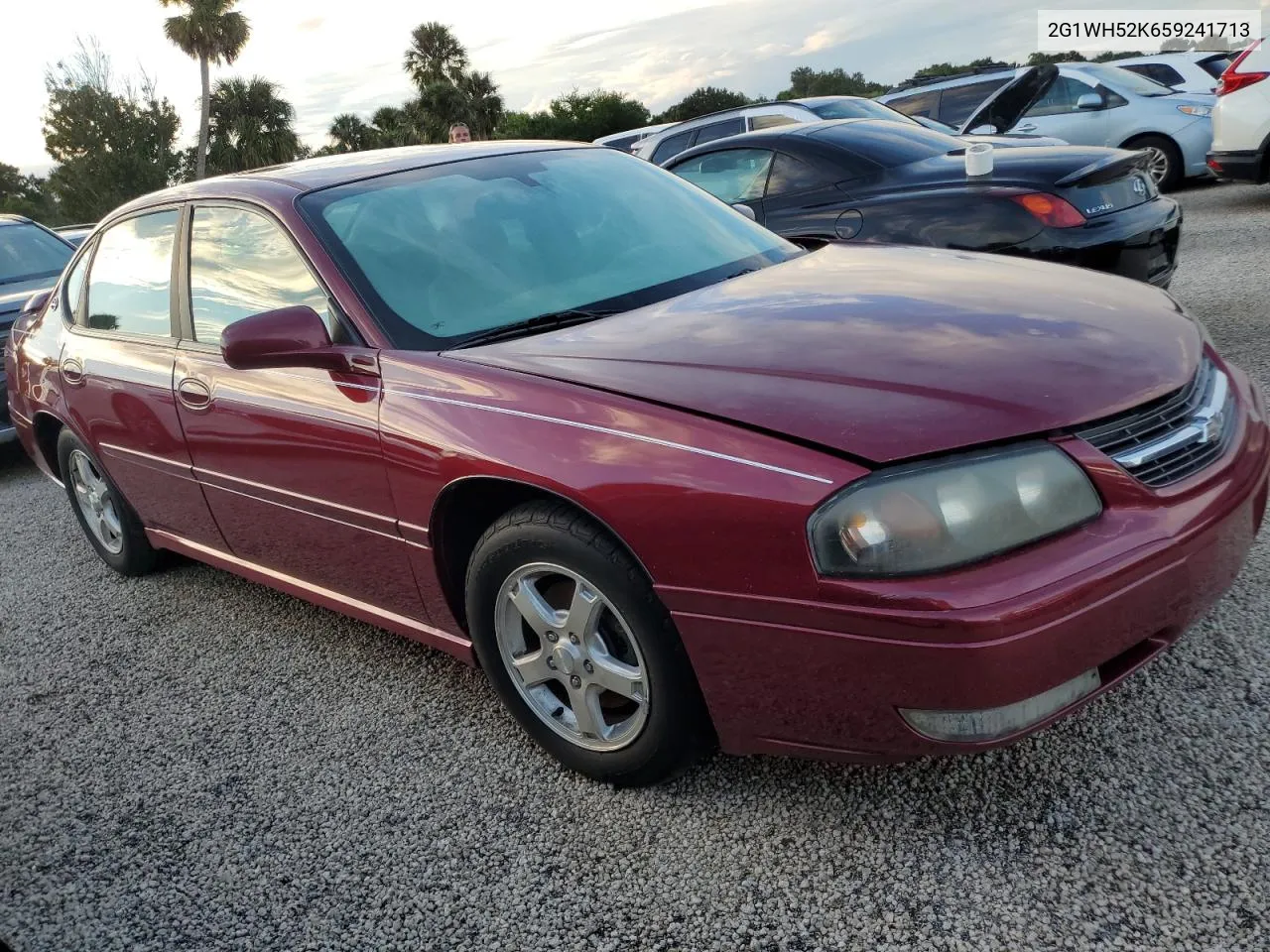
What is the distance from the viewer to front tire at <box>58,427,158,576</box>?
4320 mm

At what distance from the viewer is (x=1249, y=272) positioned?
7.06m

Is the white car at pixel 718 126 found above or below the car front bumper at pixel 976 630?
above

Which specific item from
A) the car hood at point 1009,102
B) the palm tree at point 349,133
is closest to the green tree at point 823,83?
the palm tree at point 349,133

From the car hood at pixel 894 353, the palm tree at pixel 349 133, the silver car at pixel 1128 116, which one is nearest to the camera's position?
the car hood at pixel 894 353

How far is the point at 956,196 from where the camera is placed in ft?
17.4

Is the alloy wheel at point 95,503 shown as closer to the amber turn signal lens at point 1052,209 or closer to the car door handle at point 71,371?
the car door handle at point 71,371

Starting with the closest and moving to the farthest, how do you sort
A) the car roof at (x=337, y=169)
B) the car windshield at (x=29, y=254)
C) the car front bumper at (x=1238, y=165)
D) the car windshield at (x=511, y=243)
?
1. the car windshield at (x=511, y=243)
2. the car roof at (x=337, y=169)
3. the car windshield at (x=29, y=254)
4. the car front bumper at (x=1238, y=165)

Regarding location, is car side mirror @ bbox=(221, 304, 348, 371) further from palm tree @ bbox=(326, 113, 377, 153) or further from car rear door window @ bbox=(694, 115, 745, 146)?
palm tree @ bbox=(326, 113, 377, 153)

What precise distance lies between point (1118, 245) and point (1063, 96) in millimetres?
7672

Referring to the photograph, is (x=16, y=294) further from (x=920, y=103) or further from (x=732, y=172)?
(x=920, y=103)

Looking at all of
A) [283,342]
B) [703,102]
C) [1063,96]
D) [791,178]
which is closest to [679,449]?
[283,342]

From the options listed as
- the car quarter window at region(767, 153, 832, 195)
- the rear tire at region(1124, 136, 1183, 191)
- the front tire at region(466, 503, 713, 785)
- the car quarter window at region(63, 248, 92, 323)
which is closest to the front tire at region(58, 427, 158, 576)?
the car quarter window at region(63, 248, 92, 323)

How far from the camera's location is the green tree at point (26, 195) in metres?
47.7

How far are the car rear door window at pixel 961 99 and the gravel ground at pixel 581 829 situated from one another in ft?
34.6
